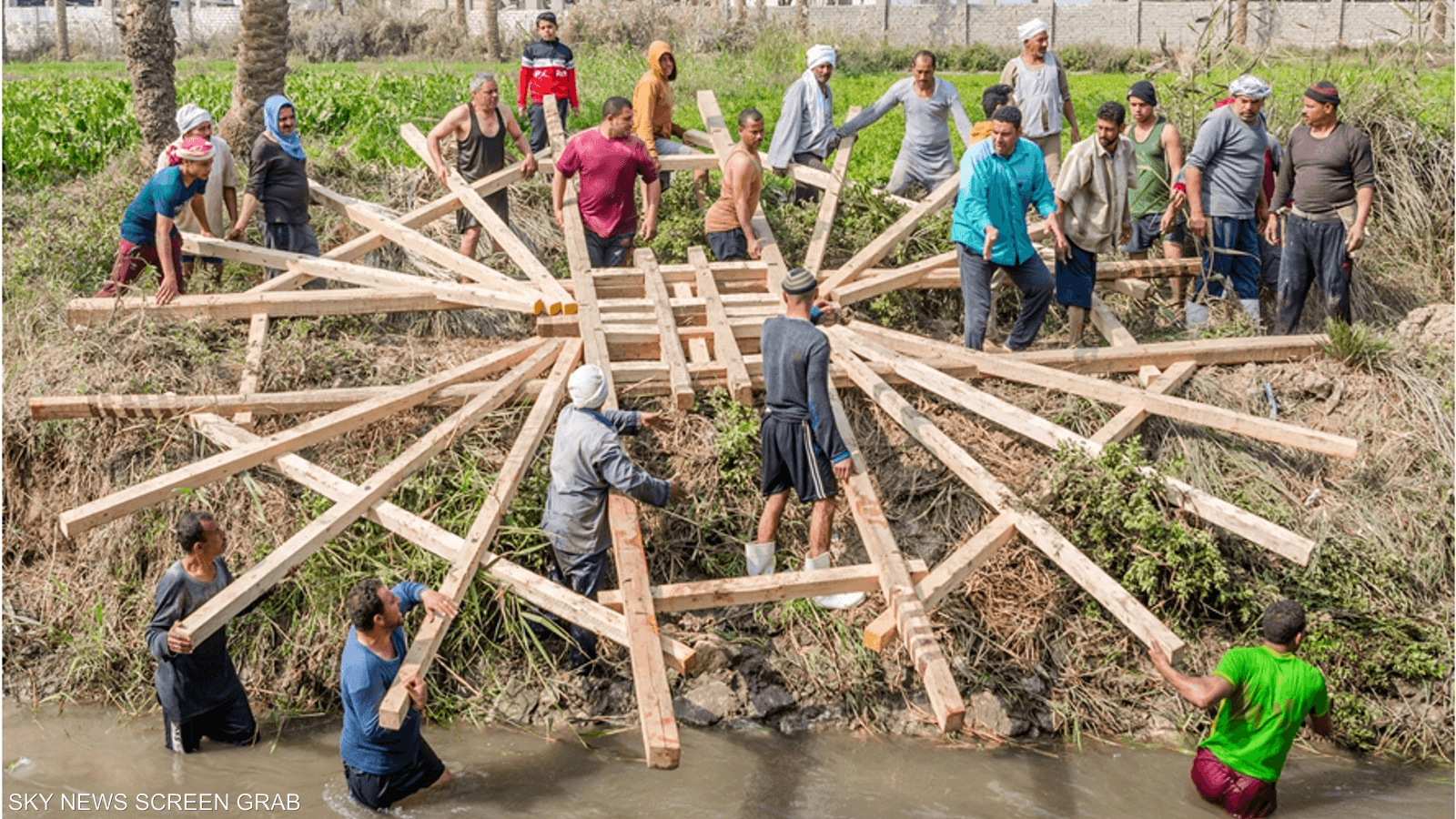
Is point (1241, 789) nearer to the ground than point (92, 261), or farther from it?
nearer to the ground

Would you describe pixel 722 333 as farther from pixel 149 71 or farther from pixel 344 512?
pixel 149 71

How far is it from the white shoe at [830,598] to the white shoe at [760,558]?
221 millimetres

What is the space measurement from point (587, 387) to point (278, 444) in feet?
6.81

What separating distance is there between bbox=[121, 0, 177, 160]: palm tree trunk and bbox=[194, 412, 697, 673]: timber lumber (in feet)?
18.1

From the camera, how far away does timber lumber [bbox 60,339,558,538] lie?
24.6 ft

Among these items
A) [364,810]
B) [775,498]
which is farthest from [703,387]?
[364,810]

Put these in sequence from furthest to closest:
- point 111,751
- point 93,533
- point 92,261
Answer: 1. point 92,261
2. point 93,533
3. point 111,751

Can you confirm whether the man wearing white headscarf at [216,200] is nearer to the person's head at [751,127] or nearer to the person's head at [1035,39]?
the person's head at [751,127]

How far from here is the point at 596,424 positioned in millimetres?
7438

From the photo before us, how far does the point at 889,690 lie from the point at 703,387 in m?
2.38

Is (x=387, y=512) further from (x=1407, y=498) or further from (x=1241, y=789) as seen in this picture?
(x=1407, y=498)

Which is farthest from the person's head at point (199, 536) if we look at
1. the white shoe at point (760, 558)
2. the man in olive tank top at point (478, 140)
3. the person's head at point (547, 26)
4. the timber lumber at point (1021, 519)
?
the person's head at point (547, 26)

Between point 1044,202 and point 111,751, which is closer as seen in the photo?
point 111,751

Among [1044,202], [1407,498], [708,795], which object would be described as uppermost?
[1044,202]
